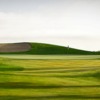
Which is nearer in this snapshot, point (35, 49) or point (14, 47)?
point (35, 49)

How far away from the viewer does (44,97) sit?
30406mm

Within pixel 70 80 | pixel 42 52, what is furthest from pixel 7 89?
pixel 42 52

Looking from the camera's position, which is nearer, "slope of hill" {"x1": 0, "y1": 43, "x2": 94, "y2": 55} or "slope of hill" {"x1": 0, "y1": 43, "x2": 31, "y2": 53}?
"slope of hill" {"x1": 0, "y1": 43, "x2": 94, "y2": 55}

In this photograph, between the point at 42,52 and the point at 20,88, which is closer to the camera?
the point at 20,88

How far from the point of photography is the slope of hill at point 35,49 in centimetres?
10581

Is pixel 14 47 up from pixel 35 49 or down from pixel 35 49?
up

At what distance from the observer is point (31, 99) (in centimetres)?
2973

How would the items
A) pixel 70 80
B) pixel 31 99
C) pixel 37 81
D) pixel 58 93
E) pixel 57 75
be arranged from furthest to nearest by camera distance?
1. pixel 57 75
2. pixel 70 80
3. pixel 37 81
4. pixel 58 93
5. pixel 31 99

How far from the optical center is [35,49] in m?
109

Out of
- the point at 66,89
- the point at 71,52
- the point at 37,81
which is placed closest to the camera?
the point at 66,89

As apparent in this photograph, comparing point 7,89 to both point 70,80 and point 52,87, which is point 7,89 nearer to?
point 52,87

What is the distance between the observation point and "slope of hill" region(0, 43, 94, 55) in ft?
347

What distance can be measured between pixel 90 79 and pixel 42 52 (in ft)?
214

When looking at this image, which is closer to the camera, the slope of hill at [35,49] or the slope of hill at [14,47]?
the slope of hill at [35,49]
